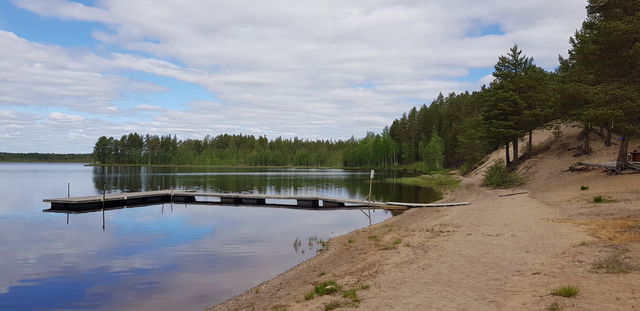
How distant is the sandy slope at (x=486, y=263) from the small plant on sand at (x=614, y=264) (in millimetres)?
171

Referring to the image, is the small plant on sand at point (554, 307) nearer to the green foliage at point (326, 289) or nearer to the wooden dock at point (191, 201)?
the green foliage at point (326, 289)

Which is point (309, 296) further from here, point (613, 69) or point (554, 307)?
point (613, 69)

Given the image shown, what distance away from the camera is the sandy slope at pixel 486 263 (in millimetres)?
10016

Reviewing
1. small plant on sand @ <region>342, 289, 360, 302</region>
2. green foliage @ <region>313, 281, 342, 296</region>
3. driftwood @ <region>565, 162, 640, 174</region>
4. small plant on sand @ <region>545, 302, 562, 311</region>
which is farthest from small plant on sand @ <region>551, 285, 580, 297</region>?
driftwood @ <region>565, 162, 640, 174</region>

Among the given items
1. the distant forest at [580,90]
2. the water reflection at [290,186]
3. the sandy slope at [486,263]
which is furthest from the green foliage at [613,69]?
the water reflection at [290,186]

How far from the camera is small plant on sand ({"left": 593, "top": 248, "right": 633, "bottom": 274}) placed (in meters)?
11.1

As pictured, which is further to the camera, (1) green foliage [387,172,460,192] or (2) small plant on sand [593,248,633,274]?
(1) green foliage [387,172,460,192]

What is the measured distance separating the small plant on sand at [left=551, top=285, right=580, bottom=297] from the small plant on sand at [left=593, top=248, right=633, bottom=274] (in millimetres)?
2135

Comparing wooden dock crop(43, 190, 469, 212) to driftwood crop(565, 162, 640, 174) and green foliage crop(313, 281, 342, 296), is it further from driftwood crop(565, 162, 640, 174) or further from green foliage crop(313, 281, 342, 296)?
green foliage crop(313, 281, 342, 296)

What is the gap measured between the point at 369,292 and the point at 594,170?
A: 34.9 meters

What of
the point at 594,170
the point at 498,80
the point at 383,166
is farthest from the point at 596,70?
the point at 383,166

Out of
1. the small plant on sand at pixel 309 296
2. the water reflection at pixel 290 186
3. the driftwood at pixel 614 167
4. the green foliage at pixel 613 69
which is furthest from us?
the water reflection at pixel 290 186

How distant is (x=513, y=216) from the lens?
23.6 metres

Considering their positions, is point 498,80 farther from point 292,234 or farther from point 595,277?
point 595,277
